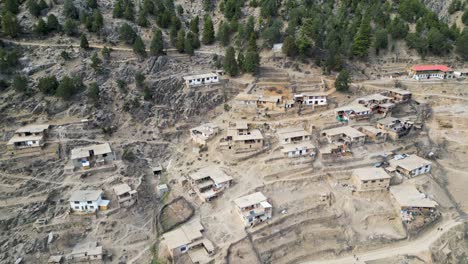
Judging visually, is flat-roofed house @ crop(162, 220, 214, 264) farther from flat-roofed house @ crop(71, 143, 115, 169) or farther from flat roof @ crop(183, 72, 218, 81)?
flat roof @ crop(183, 72, 218, 81)

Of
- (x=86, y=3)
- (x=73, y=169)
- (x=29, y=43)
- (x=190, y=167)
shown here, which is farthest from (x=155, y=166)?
(x=86, y=3)

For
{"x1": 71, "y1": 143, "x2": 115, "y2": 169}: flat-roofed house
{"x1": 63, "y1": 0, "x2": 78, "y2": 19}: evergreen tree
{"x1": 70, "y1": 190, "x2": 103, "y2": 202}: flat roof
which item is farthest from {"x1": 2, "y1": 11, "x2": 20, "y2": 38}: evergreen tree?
{"x1": 70, "y1": 190, "x2": 103, "y2": 202}: flat roof

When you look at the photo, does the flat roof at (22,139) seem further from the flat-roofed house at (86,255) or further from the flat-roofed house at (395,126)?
the flat-roofed house at (395,126)

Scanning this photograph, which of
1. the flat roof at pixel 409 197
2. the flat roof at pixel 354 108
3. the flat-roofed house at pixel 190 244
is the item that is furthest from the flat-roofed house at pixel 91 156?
the flat roof at pixel 409 197

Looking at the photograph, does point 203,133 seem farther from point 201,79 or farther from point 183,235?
point 183,235

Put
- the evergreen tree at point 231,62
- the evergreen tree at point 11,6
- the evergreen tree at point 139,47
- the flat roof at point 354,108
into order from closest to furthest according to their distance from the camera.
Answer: the flat roof at point 354,108 < the evergreen tree at point 231,62 < the evergreen tree at point 139,47 < the evergreen tree at point 11,6

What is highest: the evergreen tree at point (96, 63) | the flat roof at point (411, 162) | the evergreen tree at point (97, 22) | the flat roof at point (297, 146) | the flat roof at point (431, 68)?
the evergreen tree at point (97, 22)
